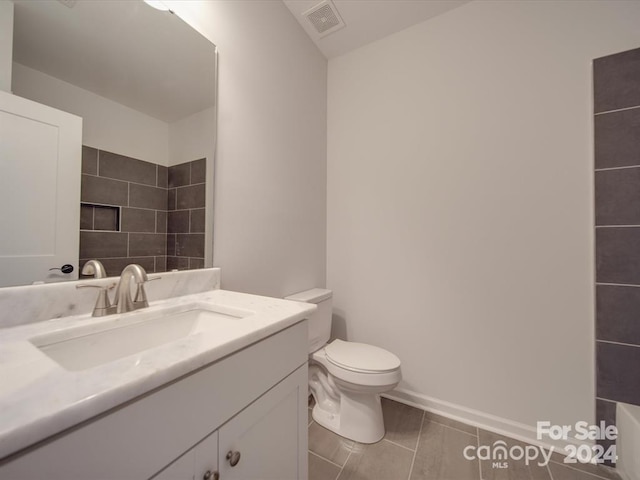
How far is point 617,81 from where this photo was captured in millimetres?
1207

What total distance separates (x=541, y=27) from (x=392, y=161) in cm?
99

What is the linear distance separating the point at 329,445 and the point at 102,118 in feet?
5.68

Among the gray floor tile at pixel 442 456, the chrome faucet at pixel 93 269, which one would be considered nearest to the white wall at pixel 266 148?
the chrome faucet at pixel 93 269

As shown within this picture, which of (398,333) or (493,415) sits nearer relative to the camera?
(493,415)

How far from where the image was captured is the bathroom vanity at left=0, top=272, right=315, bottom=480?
344 mm

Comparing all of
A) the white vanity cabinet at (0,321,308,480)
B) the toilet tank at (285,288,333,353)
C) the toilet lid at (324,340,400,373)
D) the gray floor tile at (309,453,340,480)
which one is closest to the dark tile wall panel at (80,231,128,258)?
the white vanity cabinet at (0,321,308,480)

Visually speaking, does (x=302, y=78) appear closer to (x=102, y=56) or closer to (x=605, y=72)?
(x=102, y=56)

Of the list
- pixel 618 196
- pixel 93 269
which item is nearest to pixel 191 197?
pixel 93 269

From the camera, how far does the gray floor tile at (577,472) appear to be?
114cm

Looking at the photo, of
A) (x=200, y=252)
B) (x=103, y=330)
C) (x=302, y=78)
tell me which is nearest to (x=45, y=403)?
(x=103, y=330)

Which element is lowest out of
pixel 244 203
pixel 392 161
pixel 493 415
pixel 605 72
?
pixel 493 415

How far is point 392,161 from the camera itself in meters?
1.75

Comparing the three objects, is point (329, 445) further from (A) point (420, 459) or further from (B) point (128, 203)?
(B) point (128, 203)

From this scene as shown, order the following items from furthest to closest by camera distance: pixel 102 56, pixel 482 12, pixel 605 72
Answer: pixel 482 12 → pixel 605 72 → pixel 102 56
